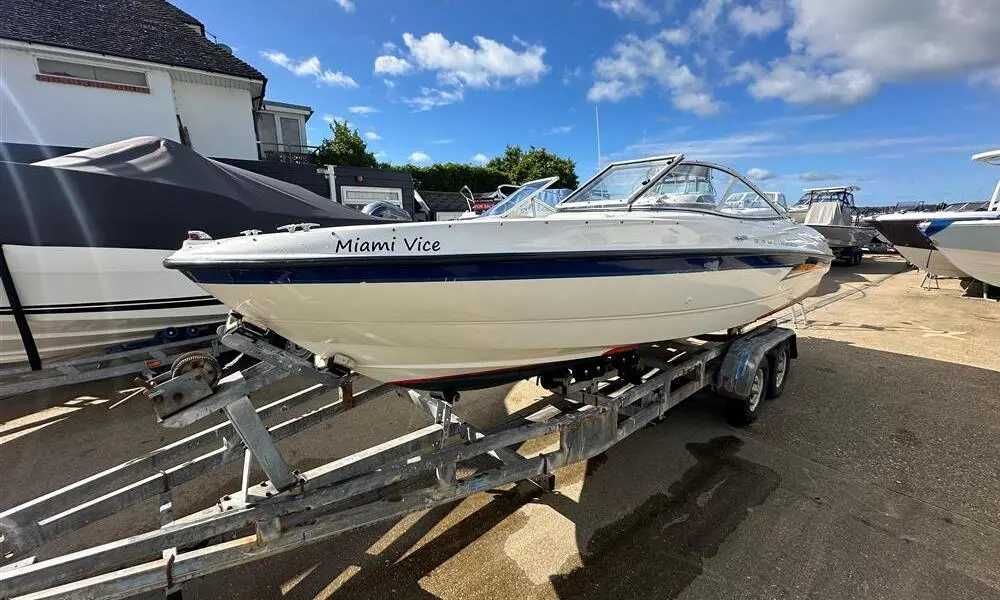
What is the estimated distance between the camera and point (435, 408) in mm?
2734

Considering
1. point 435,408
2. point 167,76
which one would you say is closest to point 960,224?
point 435,408

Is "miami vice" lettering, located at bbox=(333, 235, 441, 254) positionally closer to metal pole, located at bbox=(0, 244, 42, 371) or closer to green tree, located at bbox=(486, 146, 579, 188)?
metal pole, located at bbox=(0, 244, 42, 371)

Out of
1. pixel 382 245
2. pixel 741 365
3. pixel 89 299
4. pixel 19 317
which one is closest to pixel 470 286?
pixel 382 245

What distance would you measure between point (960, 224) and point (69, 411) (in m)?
13.0

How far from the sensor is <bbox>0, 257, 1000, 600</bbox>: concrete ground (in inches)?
84.6

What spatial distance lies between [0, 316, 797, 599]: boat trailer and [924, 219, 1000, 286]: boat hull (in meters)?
Result: 8.50

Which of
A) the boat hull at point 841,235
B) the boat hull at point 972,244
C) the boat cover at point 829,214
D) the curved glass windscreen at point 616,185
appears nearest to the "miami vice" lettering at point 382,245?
the curved glass windscreen at point 616,185

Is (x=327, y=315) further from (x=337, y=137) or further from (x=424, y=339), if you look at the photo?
(x=337, y=137)

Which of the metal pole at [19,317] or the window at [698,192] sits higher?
the window at [698,192]

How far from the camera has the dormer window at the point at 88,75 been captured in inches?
408

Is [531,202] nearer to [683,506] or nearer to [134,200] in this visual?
[683,506]

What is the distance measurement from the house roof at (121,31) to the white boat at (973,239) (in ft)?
55.0

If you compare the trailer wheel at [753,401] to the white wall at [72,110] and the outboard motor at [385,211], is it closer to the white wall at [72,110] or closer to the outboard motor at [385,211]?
the outboard motor at [385,211]

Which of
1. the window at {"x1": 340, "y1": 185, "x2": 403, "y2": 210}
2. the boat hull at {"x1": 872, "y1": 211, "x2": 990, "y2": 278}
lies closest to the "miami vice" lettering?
the boat hull at {"x1": 872, "y1": 211, "x2": 990, "y2": 278}
